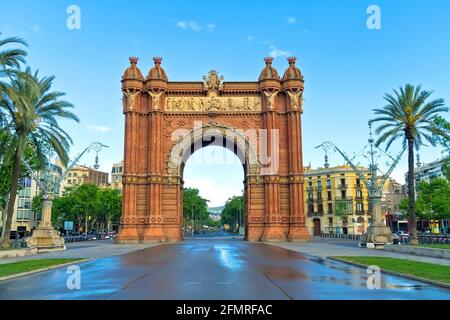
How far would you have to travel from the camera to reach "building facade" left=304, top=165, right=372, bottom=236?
312 ft

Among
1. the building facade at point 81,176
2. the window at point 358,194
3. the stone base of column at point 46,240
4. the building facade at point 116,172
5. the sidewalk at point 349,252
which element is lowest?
the sidewalk at point 349,252

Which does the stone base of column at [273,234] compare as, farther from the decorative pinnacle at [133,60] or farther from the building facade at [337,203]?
the building facade at [337,203]

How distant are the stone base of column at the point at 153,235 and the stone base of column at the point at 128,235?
36.2 inches

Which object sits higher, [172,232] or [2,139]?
[2,139]

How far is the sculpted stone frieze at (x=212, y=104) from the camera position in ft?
160

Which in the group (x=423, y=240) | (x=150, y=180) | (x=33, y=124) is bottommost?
(x=423, y=240)

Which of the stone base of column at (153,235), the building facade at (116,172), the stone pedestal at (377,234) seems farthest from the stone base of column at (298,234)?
the building facade at (116,172)

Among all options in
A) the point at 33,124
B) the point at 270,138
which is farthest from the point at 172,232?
the point at 33,124

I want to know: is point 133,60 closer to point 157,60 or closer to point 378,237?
point 157,60

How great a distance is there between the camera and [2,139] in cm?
3056

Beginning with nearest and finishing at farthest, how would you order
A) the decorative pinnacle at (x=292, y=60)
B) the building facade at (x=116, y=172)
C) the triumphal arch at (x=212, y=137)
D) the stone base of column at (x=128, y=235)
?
the stone base of column at (x=128, y=235)
the triumphal arch at (x=212, y=137)
the decorative pinnacle at (x=292, y=60)
the building facade at (x=116, y=172)

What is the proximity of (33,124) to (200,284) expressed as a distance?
2438 centimetres
